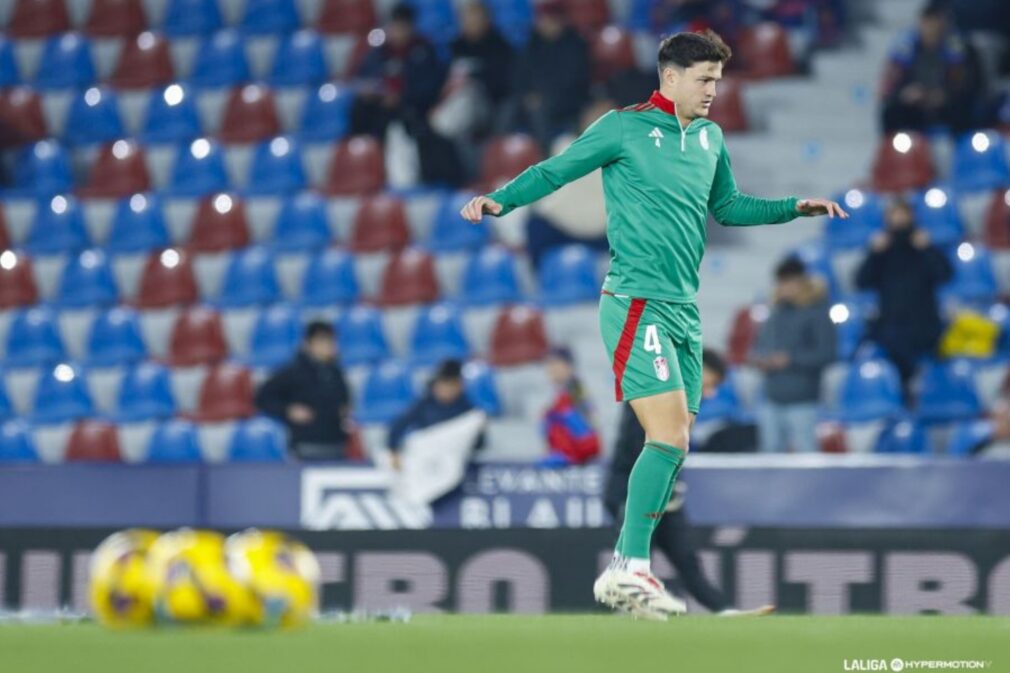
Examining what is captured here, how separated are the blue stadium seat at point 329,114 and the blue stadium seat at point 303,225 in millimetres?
756

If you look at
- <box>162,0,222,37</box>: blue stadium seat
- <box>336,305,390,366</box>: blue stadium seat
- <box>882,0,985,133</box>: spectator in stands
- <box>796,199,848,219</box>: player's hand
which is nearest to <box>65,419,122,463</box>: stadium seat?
<box>336,305,390,366</box>: blue stadium seat

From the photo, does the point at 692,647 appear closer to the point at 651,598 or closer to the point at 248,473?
the point at 651,598

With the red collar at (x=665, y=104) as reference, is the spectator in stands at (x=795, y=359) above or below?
below

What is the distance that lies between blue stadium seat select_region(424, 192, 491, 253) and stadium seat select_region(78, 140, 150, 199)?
2.75 metres

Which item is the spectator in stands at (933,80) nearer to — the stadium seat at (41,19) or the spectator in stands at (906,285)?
the spectator in stands at (906,285)

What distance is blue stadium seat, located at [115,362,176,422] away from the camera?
47.9ft

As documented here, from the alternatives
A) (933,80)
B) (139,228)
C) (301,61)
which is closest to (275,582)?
(933,80)

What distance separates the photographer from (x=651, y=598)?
6754 millimetres

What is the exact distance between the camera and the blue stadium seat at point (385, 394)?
46.2 ft

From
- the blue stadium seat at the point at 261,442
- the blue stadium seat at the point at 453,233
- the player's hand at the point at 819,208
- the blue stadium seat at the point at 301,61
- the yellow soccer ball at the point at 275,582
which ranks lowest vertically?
the yellow soccer ball at the point at 275,582

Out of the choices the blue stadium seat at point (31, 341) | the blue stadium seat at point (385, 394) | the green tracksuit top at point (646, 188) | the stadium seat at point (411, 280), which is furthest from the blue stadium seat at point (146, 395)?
the green tracksuit top at point (646, 188)

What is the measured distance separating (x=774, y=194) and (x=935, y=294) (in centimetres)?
226

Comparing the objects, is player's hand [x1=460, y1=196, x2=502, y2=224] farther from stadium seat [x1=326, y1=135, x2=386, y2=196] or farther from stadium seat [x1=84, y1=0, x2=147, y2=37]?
stadium seat [x1=84, y1=0, x2=147, y2=37]

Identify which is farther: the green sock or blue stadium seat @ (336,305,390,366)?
blue stadium seat @ (336,305,390,366)
